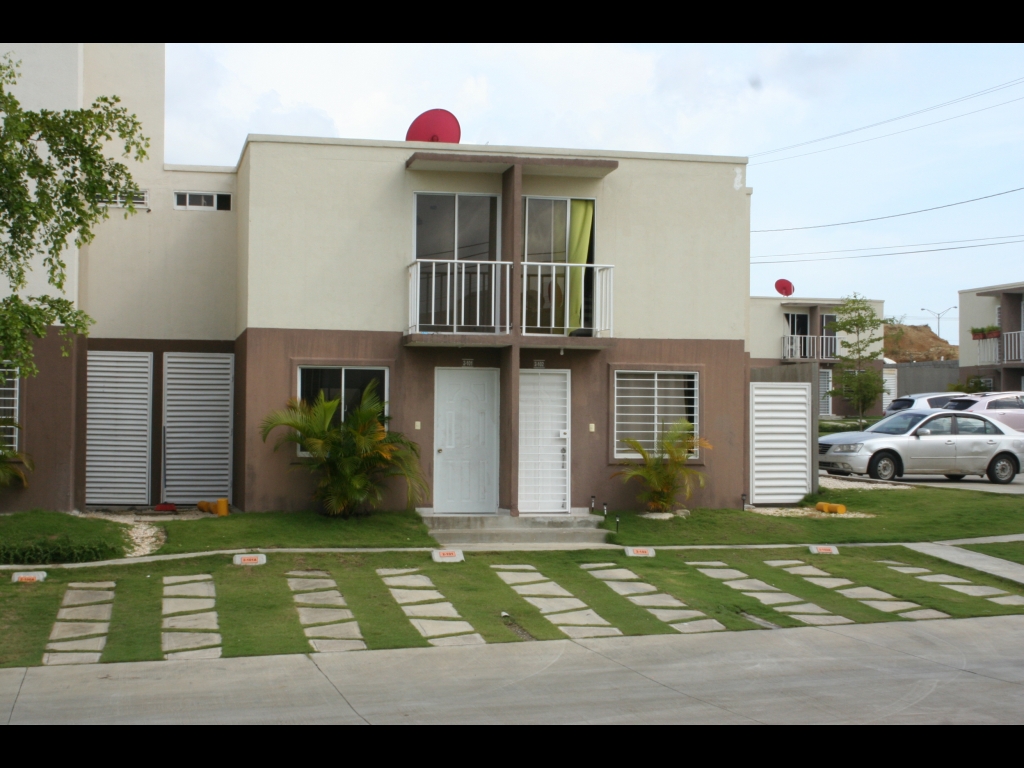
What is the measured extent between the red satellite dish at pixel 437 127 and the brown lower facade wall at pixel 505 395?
12.3 ft

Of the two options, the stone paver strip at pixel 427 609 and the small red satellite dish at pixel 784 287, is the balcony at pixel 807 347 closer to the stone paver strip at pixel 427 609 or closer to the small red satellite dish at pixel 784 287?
the small red satellite dish at pixel 784 287

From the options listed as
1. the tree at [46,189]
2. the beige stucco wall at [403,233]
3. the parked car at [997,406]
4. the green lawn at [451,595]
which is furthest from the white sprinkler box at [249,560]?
the parked car at [997,406]

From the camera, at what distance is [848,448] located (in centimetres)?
2069

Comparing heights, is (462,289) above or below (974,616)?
above

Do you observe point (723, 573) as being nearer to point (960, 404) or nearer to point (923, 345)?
point (960, 404)

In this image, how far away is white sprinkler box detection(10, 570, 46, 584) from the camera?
10.6 metres

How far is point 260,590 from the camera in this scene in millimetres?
10391

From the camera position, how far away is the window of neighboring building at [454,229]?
49.9 feet

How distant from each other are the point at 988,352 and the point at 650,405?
28.5 meters

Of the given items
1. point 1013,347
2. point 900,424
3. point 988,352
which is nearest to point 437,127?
point 900,424

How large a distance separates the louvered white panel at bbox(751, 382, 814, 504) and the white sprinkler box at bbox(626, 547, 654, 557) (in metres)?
4.03

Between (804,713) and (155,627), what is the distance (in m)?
5.73

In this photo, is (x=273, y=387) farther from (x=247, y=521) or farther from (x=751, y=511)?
(x=751, y=511)
